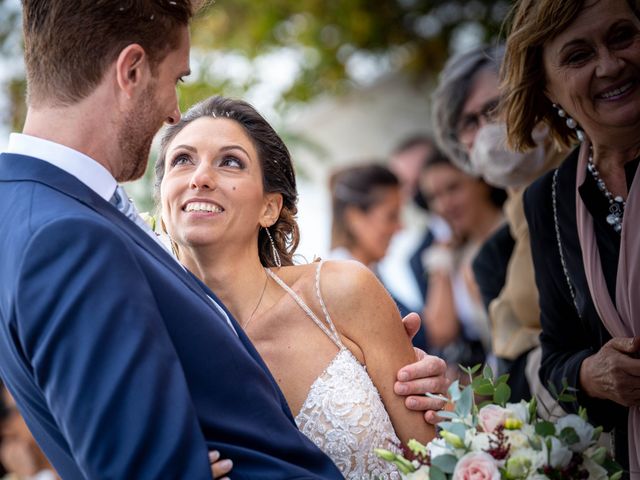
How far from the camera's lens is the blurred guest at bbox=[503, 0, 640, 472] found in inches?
125

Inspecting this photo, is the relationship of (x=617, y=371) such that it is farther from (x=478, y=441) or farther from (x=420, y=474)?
(x=420, y=474)

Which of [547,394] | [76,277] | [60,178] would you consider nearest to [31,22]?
[60,178]

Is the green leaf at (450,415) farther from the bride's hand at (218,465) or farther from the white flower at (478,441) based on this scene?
the bride's hand at (218,465)

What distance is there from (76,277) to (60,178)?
33 centimetres

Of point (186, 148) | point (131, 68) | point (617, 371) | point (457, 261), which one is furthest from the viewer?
point (457, 261)

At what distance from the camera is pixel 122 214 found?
8.03ft

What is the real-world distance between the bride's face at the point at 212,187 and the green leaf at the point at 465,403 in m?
1.09

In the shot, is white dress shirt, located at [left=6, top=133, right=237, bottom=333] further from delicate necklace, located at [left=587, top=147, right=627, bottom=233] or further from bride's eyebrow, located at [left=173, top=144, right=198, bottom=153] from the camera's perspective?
delicate necklace, located at [left=587, top=147, right=627, bottom=233]

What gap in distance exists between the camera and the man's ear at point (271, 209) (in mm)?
3564

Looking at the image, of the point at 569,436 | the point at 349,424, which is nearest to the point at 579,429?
the point at 569,436

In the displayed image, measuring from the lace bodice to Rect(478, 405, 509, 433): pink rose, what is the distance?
0.63 meters

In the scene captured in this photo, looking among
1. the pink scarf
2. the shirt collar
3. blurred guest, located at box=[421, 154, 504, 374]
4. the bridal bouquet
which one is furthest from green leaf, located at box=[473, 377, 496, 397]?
blurred guest, located at box=[421, 154, 504, 374]

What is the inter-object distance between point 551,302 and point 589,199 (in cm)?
47

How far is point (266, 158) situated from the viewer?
11.8 ft
